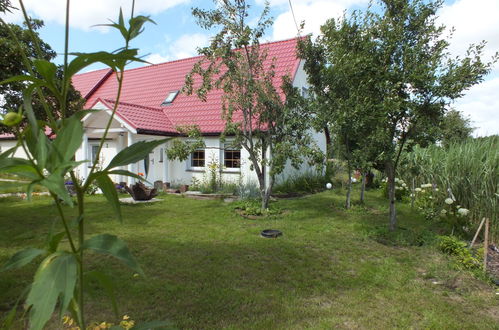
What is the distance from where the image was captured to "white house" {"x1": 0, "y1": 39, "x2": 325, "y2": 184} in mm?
13453

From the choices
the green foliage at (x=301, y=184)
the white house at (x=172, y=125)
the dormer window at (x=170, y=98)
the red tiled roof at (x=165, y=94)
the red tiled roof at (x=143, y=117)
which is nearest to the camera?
the red tiled roof at (x=143, y=117)

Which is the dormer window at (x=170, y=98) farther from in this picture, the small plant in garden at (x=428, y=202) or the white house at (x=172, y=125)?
the small plant in garden at (x=428, y=202)

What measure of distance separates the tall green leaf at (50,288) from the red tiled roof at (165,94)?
37.3 feet

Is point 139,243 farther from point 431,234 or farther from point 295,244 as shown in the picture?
point 431,234

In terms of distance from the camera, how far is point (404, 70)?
627 cm

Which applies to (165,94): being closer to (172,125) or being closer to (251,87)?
(172,125)

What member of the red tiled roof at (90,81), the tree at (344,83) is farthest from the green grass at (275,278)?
the red tiled roof at (90,81)

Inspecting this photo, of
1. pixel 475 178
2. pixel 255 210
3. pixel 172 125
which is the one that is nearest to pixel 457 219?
pixel 475 178

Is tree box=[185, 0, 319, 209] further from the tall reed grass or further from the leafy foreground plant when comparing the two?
the leafy foreground plant

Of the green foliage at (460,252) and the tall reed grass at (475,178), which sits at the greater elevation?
the tall reed grass at (475,178)

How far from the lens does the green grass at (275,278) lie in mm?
3723

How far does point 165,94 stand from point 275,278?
1478 cm

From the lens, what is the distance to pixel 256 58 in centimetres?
911

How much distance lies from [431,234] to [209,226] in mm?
5070
